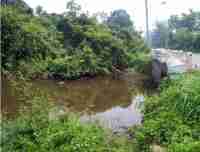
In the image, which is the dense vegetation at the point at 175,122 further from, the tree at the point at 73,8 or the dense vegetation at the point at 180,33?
the dense vegetation at the point at 180,33

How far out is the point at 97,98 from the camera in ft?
26.0

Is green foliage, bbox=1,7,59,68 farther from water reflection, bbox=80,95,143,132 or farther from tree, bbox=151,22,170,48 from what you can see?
tree, bbox=151,22,170,48

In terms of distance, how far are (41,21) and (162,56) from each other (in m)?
6.66

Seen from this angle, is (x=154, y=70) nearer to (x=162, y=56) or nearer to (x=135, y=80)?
(x=162, y=56)

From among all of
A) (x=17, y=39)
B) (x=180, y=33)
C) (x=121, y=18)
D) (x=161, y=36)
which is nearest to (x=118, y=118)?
(x=17, y=39)

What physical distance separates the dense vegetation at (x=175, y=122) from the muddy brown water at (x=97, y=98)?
3.30 feet

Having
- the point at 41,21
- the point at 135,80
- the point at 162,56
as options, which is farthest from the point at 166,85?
the point at 41,21

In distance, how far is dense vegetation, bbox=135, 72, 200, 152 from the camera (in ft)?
10.8

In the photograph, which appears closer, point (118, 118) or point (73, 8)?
point (118, 118)

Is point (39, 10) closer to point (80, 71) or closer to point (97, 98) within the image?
point (80, 71)

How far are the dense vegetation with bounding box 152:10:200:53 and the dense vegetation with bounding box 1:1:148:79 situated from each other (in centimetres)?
531

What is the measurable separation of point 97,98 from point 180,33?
572 inches

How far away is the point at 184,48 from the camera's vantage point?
20.3 m

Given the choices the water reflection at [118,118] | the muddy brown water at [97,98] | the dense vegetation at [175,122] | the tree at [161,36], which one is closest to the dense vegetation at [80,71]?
the dense vegetation at [175,122]
